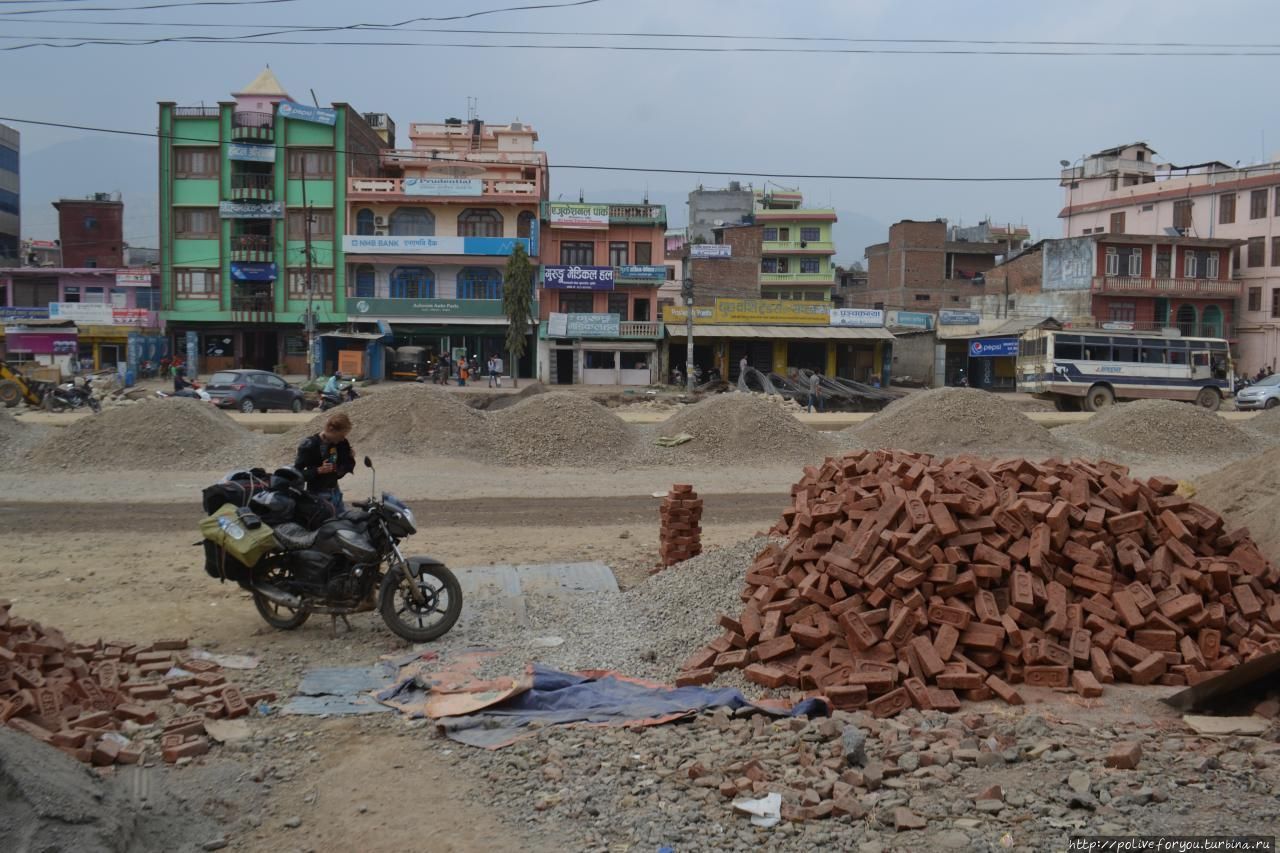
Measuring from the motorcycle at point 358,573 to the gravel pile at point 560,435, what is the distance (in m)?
11.2

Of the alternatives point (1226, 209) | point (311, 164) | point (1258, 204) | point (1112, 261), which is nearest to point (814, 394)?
point (1112, 261)

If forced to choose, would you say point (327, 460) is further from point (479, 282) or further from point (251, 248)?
point (251, 248)

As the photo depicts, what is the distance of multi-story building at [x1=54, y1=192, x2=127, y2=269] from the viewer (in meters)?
61.4

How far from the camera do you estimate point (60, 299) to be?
55625 millimetres

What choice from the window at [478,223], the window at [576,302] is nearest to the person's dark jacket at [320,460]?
the window at [576,302]

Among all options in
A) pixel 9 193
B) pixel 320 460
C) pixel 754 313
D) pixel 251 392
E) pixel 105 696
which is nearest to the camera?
pixel 105 696

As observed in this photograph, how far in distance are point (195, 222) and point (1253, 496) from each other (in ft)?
182

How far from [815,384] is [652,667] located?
30704 mm

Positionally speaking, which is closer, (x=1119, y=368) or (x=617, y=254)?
(x=1119, y=368)

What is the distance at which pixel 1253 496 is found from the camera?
31.6ft

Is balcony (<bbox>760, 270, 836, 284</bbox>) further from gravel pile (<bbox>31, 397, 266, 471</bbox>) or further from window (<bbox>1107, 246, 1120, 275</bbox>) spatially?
Answer: gravel pile (<bbox>31, 397, 266, 471</bbox>)

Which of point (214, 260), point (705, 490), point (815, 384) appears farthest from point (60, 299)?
point (705, 490)

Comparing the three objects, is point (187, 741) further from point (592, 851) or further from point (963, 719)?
point (963, 719)

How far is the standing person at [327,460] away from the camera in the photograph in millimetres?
8352
